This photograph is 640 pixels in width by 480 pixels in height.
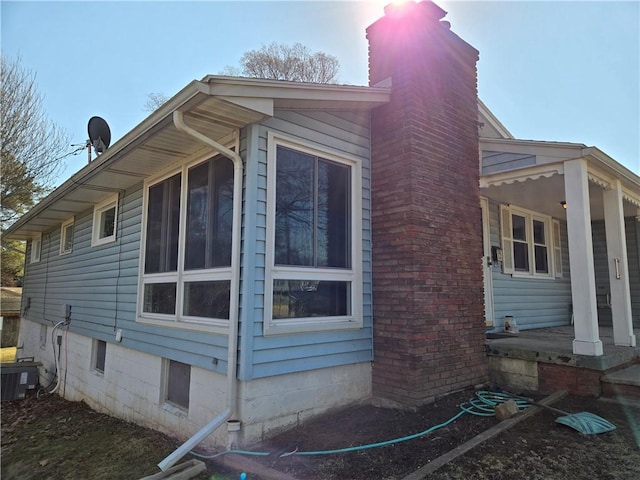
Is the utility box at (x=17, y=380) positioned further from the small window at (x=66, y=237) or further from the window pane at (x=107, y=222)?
the window pane at (x=107, y=222)

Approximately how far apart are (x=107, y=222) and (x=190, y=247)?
3730mm

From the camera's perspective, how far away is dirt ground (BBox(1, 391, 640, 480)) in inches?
114

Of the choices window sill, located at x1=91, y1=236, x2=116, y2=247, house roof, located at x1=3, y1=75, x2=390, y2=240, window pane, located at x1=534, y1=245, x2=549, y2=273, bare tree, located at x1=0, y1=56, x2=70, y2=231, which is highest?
bare tree, located at x1=0, y1=56, x2=70, y2=231

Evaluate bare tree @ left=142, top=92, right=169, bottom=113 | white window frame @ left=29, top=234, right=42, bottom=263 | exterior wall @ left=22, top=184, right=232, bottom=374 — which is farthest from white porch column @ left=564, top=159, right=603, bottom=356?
bare tree @ left=142, top=92, right=169, bottom=113

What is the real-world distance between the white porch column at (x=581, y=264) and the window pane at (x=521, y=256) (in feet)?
8.66

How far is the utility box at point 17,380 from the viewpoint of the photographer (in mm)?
9141

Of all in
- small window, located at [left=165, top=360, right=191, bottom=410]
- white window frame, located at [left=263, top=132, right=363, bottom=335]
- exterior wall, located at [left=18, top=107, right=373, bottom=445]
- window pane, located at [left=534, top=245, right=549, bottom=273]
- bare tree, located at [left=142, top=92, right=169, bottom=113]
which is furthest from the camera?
bare tree, located at [left=142, top=92, right=169, bottom=113]

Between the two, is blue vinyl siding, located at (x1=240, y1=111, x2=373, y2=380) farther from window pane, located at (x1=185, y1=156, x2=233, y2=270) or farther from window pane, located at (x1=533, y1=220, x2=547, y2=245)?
window pane, located at (x1=533, y1=220, x2=547, y2=245)

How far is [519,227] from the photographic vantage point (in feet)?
24.9

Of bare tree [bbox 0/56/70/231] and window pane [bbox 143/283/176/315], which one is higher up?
bare tree [bbox 0/56/70/231]

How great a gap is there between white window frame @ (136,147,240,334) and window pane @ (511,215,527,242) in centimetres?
571

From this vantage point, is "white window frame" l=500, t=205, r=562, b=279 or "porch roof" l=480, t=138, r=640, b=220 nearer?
"porch roof" l=480, t=138, r=640, b=220

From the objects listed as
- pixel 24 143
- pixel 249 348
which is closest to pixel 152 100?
pixel 24 143

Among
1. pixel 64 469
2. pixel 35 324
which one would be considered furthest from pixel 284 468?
pixel 35 324
